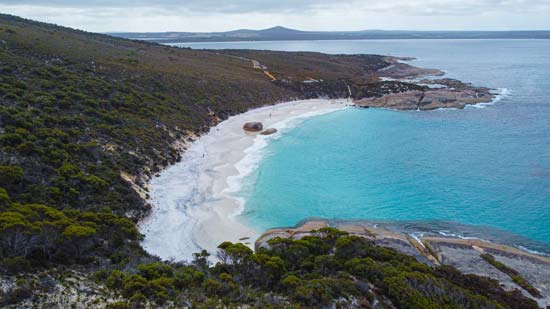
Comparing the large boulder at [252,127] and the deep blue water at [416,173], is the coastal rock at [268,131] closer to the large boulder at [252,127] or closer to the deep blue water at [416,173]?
the large boulder at [252,127]

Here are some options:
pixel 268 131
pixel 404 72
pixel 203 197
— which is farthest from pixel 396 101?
pixel 404 72

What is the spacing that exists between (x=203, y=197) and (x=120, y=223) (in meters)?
10.3

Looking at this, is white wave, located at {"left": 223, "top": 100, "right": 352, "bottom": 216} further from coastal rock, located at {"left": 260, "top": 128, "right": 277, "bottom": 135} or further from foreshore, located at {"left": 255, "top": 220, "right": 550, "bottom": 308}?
foreshore, located at {"left": 255, "top": 220, "right": 550, "bottom": 308}

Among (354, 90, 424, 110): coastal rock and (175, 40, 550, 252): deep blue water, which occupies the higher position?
(354, 90, 424, 110): coastal rock

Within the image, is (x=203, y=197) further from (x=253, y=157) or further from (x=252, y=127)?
(x=252, y=127)

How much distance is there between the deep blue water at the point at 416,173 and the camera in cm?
3075

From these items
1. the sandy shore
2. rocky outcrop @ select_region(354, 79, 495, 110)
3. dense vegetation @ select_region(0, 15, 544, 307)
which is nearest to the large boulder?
the sandy shore

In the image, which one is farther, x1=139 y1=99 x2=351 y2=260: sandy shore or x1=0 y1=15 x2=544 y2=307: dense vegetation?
x1=139 y1=99 x2=351 y2=260: sandy shore

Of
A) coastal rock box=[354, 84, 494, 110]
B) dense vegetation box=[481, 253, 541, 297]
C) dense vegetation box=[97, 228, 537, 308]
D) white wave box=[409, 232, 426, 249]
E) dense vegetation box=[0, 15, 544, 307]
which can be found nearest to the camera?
dense vegetation box=[97, 228, 537, 308]

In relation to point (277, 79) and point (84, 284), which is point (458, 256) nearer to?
point (84, 284)

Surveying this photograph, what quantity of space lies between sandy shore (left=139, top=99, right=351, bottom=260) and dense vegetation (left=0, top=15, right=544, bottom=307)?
167cm

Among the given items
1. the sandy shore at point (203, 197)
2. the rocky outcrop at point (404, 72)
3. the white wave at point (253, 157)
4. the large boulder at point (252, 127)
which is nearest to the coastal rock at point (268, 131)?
the white wave at point (253, 157)

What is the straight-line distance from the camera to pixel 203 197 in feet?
107

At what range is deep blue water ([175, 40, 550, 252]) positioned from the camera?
30750mm
